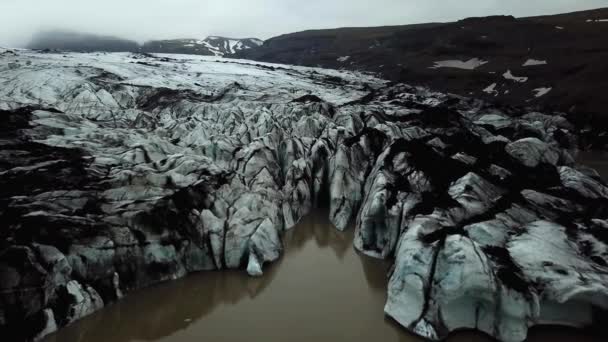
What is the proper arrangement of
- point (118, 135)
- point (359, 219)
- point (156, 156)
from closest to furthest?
point (359, 219) → point (156, 156) → point (118, 135)

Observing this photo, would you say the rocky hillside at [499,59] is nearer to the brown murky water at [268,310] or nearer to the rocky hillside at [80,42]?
the brown murky water at [268,310]

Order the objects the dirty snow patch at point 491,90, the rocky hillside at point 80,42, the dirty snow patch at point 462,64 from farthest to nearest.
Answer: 1. the rocky hillside at point 80,42
2. the dirty snow patch at point 462,64
3. the dirty snow patch at point 491,90

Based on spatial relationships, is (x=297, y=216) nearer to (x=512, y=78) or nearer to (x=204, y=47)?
(x=512, y=78)

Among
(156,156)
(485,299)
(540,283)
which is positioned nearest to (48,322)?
(156,156)

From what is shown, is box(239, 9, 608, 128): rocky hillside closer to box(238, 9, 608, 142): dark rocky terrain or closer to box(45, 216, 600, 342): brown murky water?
box(238, 9, 608, 142): dark rocky terrain

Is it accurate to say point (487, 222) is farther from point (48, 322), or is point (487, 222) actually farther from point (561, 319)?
point (48, 322)

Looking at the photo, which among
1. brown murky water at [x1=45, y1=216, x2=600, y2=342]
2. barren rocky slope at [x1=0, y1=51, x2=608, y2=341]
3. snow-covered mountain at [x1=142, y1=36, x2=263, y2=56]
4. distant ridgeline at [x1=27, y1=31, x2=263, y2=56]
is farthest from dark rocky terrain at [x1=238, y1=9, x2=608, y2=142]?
distant ridgeline at [x1=27, y1=31, x2=263, y2=56]

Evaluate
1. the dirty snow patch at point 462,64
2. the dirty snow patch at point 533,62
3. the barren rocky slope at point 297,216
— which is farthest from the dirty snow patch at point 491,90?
the barren rocky slope at point 297,216
